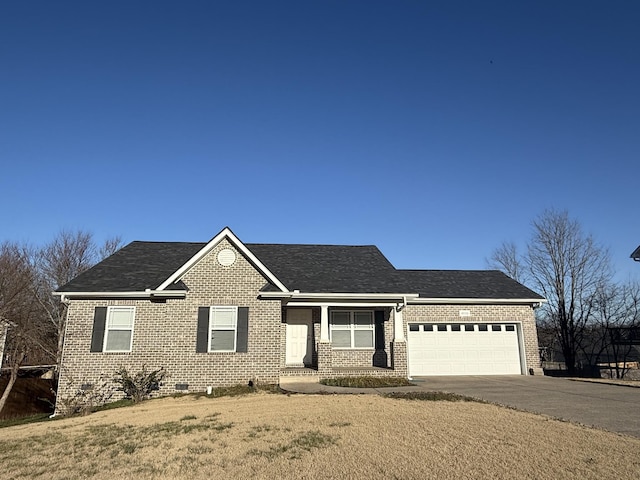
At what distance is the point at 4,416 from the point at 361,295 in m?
14.5

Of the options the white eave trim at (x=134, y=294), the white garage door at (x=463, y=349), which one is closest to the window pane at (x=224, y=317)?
the white eave trim at (x=134, y=294)

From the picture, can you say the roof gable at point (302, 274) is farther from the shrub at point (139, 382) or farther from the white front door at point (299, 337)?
the shrub at point (139, 382)

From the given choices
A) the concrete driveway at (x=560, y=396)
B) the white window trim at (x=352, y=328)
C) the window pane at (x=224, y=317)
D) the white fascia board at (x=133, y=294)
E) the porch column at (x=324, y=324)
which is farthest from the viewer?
the white window trim at (x=352, y=328)

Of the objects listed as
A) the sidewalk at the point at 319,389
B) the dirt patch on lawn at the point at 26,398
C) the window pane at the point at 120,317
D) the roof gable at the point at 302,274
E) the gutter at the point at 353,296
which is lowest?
the dirt patch on lawn at the point at 26,398

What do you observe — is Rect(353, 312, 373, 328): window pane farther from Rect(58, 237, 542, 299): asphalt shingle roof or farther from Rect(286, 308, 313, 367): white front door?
Rect(286, 308, 313, 367): white front door

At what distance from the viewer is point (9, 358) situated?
23.2 m

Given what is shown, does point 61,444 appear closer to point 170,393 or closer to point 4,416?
point 170,393

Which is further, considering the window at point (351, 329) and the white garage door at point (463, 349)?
the white garage door at point (463, 349)

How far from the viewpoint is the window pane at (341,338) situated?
59.9 feet

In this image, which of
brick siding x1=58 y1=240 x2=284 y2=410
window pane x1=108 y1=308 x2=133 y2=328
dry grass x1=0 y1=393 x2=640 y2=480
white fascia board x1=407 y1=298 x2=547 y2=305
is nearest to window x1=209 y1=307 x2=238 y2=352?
brick siding x1=58 y1=240 x2=284 y2=410

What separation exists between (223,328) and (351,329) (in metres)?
5.63

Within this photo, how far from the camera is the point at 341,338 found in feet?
60.2

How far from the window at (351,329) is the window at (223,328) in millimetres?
4609

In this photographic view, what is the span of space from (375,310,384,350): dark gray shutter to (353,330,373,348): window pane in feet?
0.93
